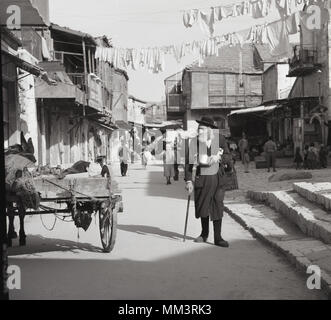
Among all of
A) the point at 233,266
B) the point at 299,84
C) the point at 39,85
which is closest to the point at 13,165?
the point at 233,266

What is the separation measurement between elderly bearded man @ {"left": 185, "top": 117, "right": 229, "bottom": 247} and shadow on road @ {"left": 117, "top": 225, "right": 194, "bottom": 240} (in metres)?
0.76

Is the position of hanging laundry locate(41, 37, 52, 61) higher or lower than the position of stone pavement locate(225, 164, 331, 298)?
higher

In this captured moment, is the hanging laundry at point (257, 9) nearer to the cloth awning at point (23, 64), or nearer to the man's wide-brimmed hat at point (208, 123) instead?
the man's wide-brimmed hat at point (208, 123)

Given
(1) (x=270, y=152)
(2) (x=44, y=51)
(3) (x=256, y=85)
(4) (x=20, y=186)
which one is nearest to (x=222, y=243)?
(4) (x=20, y=186)

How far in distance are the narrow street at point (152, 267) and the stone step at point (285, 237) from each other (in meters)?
0.14

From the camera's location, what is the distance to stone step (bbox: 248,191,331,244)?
25.2ft

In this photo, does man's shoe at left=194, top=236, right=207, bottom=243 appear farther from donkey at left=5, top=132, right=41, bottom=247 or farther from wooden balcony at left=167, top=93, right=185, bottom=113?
wooden balcony at left=167, top=93, right=185, bottom=113

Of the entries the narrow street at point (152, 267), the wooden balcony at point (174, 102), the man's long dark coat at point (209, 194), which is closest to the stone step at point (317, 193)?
the narrow street at point (152, 267)

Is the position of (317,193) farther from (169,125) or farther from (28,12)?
(169,125)

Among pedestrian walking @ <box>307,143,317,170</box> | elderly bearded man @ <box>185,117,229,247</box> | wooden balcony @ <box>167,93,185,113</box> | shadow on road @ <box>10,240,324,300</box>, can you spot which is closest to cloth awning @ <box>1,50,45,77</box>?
elderly bearded man @ <box>185,117,229,247</box>

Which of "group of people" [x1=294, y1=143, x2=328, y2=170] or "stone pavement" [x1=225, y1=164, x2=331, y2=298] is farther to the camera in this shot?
"group of people" [x1=294, y1=143, x2=328, y2=170]

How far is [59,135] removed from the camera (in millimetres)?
27844
